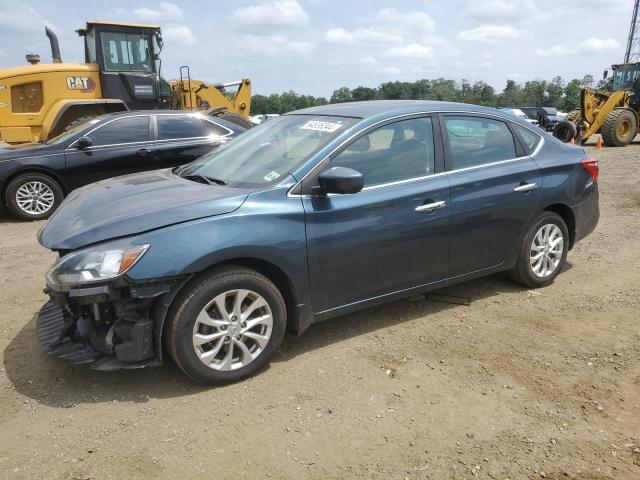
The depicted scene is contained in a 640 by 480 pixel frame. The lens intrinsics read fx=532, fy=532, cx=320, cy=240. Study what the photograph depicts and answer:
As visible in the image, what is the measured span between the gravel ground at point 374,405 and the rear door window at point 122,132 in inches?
155

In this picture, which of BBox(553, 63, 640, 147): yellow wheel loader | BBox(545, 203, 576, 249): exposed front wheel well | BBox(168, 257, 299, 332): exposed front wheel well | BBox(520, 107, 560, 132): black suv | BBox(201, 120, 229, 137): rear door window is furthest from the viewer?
BBox(520, 107, 560, 132): black suv

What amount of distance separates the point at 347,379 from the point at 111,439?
1.39m

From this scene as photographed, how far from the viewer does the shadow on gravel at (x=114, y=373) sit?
3156 mm

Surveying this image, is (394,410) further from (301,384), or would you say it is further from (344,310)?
(344,310)

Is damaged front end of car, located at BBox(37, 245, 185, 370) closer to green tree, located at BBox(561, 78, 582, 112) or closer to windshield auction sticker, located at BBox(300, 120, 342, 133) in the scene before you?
windshield auction sticker, located at BBox(300, 120, 342, 133)

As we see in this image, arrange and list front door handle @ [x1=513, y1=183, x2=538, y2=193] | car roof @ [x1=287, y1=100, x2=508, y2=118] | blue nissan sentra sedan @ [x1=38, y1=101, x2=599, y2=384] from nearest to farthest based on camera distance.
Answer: blue nissan sentra sedan @ [x1=38, y1=101, x2=599, y2=384] < car roof @ [x1=287, y1=100, x2=508, y2=118] < front door handle @ [x1=513, y1=183, x2=538, y2=193]

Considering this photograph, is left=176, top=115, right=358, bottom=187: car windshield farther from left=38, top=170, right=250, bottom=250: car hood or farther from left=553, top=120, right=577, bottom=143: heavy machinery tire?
left=553, top=120, right=577, bottom=143: heavy machinery tire

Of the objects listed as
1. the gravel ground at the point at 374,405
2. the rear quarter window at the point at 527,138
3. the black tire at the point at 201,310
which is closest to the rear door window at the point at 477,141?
the rear quarter window at the point at 527,138

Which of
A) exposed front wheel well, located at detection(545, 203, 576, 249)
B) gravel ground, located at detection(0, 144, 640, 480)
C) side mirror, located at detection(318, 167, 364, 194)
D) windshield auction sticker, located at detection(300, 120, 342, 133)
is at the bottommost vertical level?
gravel ground, located at detection(0, 144, 640, 480)

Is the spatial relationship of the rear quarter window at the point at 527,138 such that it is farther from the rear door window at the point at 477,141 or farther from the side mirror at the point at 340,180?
the side mirror at the point at 340,180

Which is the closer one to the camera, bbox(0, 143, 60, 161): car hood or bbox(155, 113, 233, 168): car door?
bbox(0, 143, 60, 161): car hood

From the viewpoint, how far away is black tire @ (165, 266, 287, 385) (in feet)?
9.95

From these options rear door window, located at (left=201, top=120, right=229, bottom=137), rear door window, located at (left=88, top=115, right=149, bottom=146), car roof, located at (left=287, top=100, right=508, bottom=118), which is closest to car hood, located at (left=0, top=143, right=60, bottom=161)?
rear door window, located at (left=88, top=115, right=149, bottom=146)

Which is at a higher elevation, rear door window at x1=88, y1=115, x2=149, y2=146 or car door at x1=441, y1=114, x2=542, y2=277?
rear door window at x1=88, y1=115, x2=149, y2=146
